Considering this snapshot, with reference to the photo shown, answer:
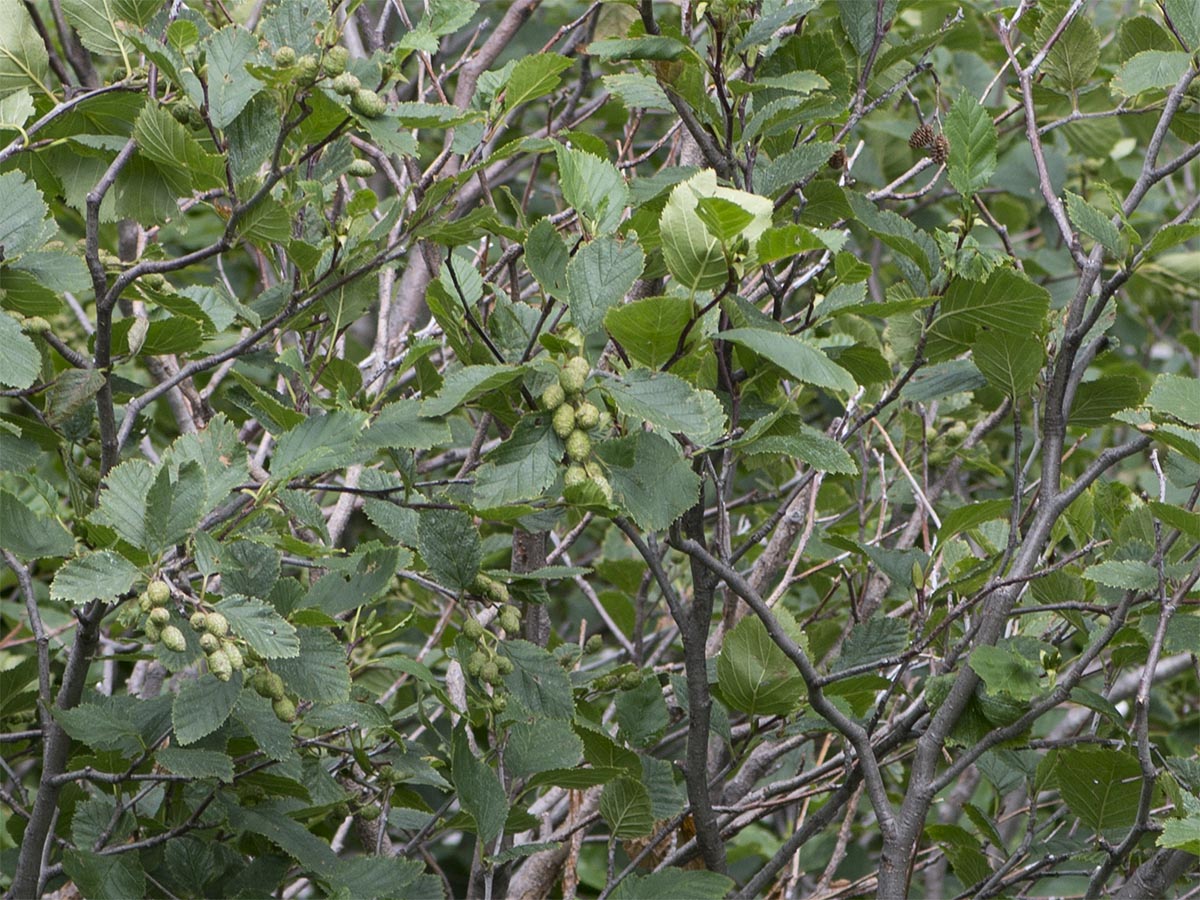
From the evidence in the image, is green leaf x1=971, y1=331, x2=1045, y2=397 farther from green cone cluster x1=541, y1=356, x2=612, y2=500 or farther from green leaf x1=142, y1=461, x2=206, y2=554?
green leaf x1=142, y1=461, x2=206, y2=554

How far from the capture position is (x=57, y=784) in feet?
5.30

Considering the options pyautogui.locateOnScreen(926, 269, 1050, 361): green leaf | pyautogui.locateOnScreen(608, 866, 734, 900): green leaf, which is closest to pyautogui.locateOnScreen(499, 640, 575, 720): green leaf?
pyautogui.locateOnScreen(608, 866, 734, 900): green leaf

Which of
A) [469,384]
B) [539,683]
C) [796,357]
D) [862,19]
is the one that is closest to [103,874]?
[539,683]

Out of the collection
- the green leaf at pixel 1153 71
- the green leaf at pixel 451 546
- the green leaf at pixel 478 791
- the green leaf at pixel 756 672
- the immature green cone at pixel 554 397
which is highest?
the green leaf at pixel 1153 71

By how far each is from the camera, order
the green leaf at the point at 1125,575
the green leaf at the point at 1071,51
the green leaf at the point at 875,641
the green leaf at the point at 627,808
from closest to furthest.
→ the green leaf at the point at 1125,575, the green leaf at the point at 627,808, the green leaf at the point at 875,641, the green leaf at the point at 1071,51

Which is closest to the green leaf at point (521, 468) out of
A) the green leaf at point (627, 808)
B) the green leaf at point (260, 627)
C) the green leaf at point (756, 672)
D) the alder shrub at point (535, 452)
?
the alder shrub at point (535, 452)

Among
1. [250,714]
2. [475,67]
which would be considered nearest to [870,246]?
[475,67]

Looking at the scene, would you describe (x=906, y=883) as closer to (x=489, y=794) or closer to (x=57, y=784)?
(x=489, y=794)

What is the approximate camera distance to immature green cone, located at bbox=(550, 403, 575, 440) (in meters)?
1.29

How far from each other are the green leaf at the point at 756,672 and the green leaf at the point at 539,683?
0.76 feet

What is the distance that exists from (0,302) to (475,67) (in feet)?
4.36

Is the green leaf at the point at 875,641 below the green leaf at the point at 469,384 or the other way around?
below

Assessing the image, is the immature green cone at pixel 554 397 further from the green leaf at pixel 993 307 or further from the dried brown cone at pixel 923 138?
the dried brown cone at pixel 923 138

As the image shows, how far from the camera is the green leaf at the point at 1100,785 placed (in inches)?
67.9
